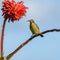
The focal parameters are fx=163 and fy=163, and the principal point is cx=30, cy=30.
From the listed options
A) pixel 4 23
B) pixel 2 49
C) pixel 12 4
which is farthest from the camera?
pixel 12 4

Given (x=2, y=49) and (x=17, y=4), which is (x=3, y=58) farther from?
(x=17, y=4)

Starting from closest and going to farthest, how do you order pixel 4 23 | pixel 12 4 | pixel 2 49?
pixel 2 49 < pixel 4 23 < pixel 12 4

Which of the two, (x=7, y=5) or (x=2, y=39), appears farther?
(x=7, y=5)

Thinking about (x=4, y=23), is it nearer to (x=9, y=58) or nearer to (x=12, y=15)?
(x=12, y=15)

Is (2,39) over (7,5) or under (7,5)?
under

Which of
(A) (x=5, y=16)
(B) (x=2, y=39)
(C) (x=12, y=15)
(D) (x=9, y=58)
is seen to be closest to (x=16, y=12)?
(C) (x=12, y=15)

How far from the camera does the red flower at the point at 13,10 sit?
7.82 feet

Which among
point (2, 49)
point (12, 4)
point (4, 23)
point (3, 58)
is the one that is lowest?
point (3, 58)

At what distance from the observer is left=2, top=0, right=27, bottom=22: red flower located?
2.38 metres

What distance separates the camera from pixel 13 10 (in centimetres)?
246

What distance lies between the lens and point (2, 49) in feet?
7.02

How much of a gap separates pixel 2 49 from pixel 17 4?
777 millimetres

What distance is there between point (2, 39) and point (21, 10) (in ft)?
1.89

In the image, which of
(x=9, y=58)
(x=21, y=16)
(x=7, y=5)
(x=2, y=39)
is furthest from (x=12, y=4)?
(x=9, y=58)
